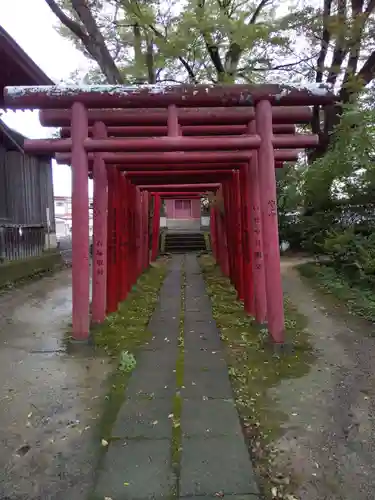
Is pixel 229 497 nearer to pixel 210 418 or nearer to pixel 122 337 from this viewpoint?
pixel 210 418

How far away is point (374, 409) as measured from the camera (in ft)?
11.5

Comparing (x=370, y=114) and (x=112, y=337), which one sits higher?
(x=370, y=114)

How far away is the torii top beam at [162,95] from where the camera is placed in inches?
182

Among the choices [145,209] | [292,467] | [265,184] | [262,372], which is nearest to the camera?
[292,467]

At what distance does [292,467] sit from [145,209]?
10184mm

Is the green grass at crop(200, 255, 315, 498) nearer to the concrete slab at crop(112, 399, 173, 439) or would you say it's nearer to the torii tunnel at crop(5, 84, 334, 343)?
the torii tunnel at crop(5, 84, 334, 343)

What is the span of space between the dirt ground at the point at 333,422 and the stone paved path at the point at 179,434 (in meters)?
0.37

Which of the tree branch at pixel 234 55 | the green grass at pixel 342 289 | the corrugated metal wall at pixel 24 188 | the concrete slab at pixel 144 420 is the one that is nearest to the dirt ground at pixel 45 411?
the concrete slab at pixel 144 420

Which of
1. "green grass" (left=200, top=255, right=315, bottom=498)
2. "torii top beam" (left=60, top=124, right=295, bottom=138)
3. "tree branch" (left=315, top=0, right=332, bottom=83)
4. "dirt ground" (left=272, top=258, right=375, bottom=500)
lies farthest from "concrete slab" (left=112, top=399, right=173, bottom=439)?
"tree branch" (left=315, top=0, right=332, bottom=83)

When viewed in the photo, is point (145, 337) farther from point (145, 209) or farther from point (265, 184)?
point (145, 209)

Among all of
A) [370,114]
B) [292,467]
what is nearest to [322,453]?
[292,467]

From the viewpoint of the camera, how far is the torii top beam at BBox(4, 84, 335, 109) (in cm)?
462

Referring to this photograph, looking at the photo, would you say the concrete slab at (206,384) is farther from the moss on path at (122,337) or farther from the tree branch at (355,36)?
the tree branch at (355,36)

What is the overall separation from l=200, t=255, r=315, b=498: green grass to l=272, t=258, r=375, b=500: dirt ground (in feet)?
0.31
